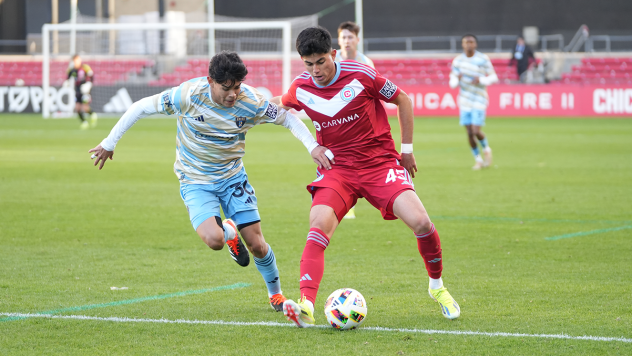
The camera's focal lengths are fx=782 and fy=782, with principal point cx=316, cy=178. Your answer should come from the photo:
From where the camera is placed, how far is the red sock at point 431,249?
5.17 metres

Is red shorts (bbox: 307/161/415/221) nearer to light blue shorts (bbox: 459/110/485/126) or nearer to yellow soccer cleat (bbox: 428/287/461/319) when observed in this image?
yellow soccer cleat (bbox: 428/287/461/319)

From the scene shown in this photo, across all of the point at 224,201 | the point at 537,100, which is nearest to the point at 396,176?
the point at 224,201

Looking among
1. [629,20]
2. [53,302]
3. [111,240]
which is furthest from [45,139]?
[629,20]

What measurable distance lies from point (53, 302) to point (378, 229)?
4.17 m

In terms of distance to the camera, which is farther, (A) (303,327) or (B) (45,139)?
(B) (45,139)

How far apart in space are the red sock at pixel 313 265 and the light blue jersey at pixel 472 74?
32.3ft

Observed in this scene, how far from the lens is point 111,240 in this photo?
26.3 feet

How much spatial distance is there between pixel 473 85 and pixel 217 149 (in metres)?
9.91

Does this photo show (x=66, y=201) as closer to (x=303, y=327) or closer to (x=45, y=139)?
(x=303, y=327)

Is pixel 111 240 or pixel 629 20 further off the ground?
pixel 629 20

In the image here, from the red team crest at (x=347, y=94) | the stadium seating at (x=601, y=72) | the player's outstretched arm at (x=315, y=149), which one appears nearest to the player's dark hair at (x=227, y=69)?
the player's outstretched arm at (x=315, y=149)

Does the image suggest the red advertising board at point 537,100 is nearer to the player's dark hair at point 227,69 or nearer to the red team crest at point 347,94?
the red team crest at point 347,94

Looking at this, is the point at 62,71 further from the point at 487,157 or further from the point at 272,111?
the point at 272,111

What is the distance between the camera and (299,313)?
4.70 metres
